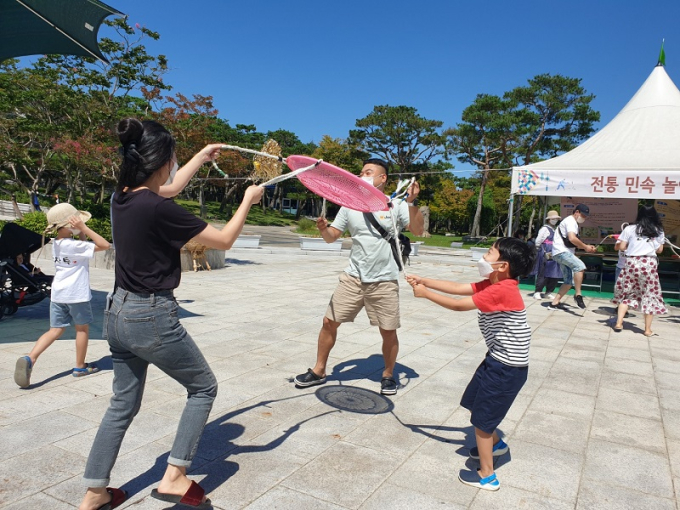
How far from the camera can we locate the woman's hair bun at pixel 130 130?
88.1 inches

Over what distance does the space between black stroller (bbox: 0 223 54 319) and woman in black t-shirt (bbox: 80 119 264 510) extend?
5.09 m

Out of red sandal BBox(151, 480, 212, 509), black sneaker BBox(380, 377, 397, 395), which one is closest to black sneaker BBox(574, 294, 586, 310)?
black sneaker BBox(380, 377, 397, 395)

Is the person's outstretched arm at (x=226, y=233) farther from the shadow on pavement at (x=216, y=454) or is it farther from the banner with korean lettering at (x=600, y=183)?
the banner with korean lettering at (x=600, y=183)

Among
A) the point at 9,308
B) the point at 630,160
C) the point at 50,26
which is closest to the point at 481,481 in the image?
the point at 50,26

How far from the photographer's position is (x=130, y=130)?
224 cm

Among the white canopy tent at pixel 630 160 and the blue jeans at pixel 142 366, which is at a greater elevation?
the white canopy tent at pixel 630 160

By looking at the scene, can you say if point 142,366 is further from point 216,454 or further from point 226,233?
point 216,454

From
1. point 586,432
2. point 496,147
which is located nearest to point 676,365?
point 586,432

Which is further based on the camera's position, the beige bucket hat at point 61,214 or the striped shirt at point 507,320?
the beige bucket hat at point 61,214

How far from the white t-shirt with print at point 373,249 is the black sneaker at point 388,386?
2.87ft

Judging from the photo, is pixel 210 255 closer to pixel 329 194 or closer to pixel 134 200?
pixel 329 194

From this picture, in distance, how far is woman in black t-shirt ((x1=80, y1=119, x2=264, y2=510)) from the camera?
219 cm

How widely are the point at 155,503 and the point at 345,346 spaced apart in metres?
3.38

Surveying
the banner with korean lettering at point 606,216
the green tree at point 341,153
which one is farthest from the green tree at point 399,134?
the banner with korean lettering at point 606,216
